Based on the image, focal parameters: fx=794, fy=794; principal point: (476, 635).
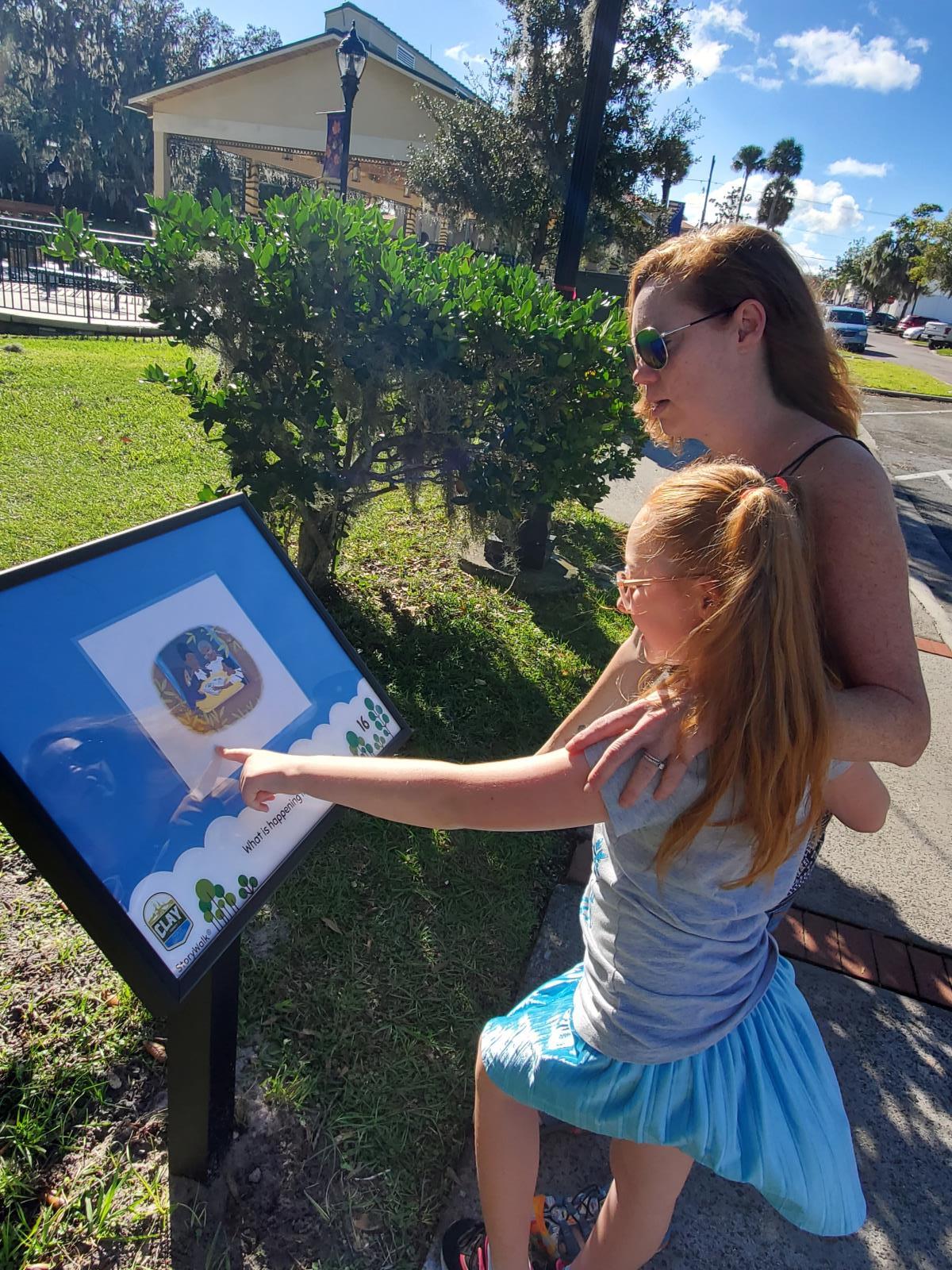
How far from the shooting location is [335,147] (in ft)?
42.4

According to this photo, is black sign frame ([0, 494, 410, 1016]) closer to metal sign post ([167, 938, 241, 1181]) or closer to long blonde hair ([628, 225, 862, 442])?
metal sign post ([167, 938, 241, 1181])

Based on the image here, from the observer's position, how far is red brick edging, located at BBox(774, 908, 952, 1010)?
8.69 feet

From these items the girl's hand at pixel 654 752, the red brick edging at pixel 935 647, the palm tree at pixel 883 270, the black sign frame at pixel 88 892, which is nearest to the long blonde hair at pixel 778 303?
the girl's hand at pixel 654 752

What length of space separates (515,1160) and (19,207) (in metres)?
49.5

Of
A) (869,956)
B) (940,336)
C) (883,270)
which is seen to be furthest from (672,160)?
(883,270)

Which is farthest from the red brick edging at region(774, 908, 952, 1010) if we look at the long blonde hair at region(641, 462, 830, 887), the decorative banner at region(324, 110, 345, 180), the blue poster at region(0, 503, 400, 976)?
the decorative banner at region(324, 110, 345, 180)

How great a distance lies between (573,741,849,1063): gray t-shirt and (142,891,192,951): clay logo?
2.28 feet

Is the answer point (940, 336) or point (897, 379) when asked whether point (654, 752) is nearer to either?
point (897, 379)

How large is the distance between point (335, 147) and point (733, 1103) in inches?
581

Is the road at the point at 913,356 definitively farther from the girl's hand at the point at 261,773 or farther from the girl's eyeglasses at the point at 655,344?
the girl's hand at the point at 261,773

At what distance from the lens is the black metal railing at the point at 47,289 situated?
1401cm

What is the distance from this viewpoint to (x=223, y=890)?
1.36 m

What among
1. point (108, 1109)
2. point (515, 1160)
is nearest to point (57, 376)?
point (108, 1109)

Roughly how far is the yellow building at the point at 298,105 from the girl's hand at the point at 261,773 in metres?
22.2
